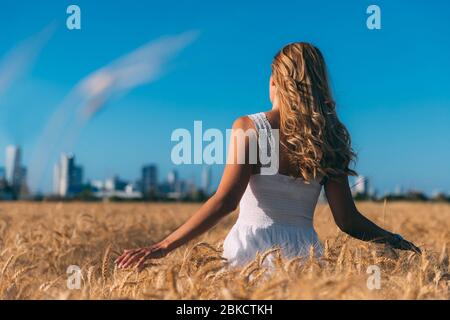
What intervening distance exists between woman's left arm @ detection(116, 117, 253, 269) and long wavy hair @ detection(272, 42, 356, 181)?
20cm

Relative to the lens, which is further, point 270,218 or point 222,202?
point 270,218

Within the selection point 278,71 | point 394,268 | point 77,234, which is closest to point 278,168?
point 278,71

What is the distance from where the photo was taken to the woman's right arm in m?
3.03

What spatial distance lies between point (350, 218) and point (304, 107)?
63 cm

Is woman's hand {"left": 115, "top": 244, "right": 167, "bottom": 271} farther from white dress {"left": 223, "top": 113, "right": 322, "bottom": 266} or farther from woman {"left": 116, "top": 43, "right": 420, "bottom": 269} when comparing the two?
white dress {"left": 223, "top": 113, "right": 322, "bottom": 266}

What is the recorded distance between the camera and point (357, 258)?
2658mm

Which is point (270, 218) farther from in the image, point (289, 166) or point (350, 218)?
point (350, 218)

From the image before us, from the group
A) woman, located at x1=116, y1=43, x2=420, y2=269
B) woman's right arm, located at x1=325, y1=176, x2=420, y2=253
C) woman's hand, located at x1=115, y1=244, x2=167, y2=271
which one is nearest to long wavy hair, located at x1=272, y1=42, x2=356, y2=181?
woman, located at x1=116, y1=43, x2=420, y2=269

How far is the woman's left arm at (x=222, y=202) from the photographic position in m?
2.58

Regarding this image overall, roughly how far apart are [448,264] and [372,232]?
0.73 metres

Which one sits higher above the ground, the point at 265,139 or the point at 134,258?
the point at 265,139

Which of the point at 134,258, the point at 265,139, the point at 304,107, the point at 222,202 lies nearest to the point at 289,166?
the point at 265,139

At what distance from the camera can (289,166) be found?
114 inches

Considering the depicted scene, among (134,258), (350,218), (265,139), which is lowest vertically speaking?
(134,258)
